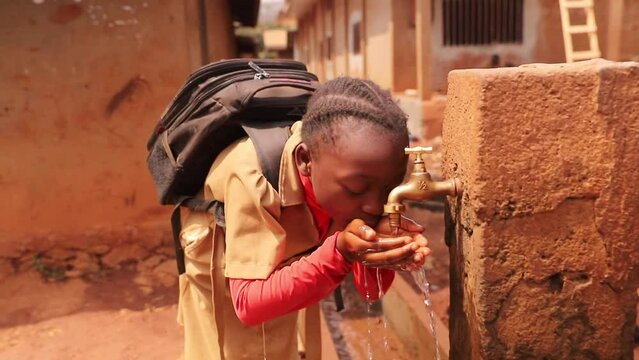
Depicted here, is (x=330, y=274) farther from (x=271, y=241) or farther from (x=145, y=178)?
(x=145, y=178)

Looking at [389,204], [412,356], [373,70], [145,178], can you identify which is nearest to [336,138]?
[389,204]

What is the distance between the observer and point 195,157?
5.15ft

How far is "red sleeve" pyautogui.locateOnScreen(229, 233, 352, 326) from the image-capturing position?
48.5 inches

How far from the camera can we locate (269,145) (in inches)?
55.6

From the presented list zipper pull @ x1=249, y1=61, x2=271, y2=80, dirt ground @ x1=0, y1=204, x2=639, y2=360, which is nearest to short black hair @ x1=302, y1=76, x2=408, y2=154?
zipper pull @ x1=249, y1=61, x2=271, y2=80

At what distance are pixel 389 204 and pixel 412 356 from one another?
1.96m

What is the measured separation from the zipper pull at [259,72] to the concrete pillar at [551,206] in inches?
21.4

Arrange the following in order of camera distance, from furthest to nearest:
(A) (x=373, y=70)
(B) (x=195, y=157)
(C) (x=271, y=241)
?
Result: (A) (x=373, y=70)
(B) (x=195, y=157)
(C) (x=271, y=241)

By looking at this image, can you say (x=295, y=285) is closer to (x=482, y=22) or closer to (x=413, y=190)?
(x=413, y=190)

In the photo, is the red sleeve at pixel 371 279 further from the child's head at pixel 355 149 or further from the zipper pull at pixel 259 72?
the zipper pull at pixel 259 72

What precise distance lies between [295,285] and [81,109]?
10.7 feet

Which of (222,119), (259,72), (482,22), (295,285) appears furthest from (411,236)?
(482,22)

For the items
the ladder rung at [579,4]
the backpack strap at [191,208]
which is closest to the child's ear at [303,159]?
the backpack strap at [191,208]

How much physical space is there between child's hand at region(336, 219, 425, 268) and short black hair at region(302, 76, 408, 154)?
8.7 inches
